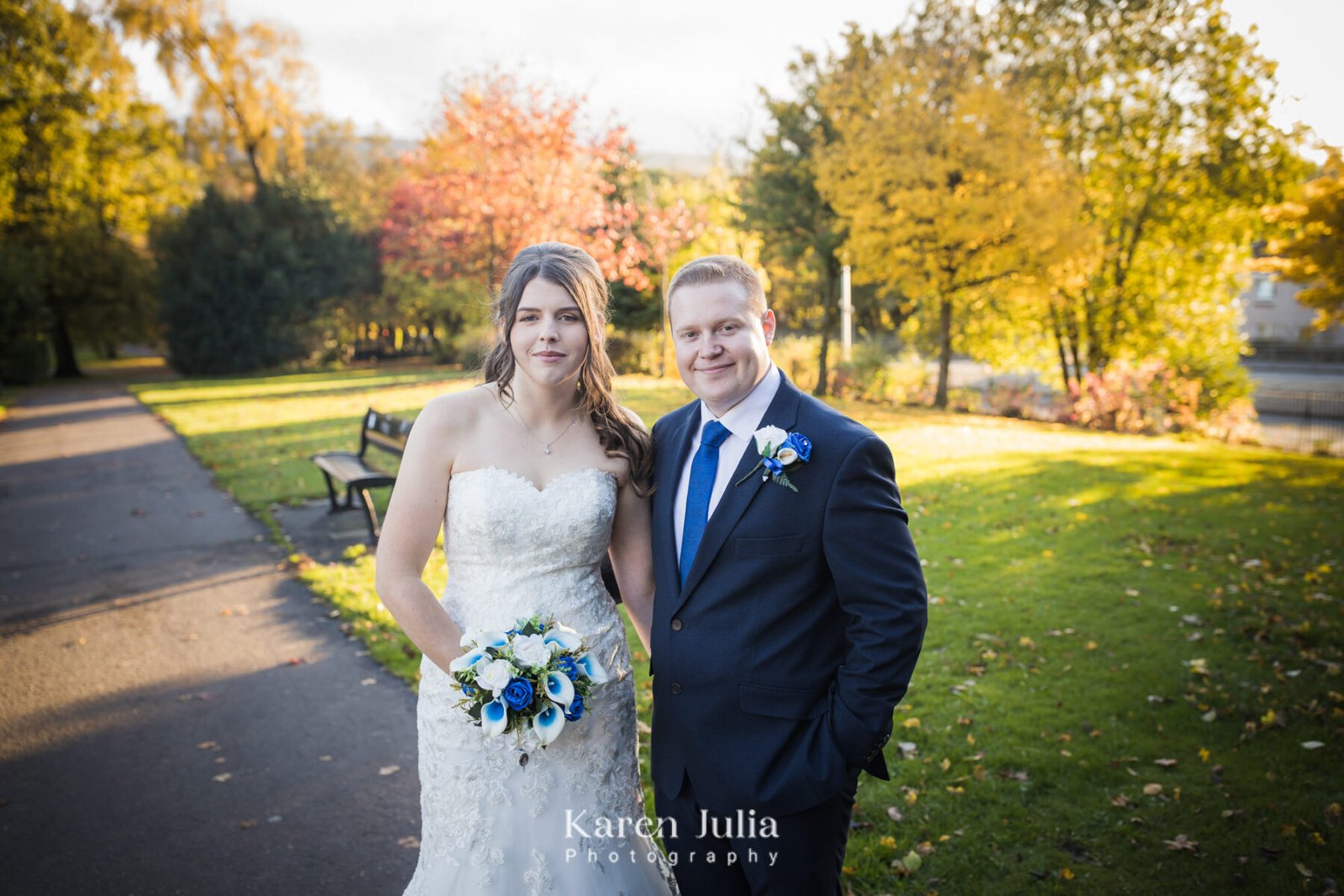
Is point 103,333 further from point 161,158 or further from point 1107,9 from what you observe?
point 1107,9

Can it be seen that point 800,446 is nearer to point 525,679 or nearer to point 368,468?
point 525,679

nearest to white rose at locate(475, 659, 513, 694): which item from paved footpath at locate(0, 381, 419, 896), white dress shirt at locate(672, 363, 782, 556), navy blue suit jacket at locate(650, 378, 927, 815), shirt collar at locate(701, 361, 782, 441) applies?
navy blue suit jacket at locate(650, 378, 927, 815)

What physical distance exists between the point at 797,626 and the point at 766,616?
110 mm

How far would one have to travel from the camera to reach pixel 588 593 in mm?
3199

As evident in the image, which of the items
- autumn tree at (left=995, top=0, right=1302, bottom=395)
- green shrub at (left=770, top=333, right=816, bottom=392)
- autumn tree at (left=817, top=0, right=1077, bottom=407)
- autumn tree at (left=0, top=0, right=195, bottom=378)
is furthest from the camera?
autumn tree at (left=0, top=0, right=195, bottom=378)

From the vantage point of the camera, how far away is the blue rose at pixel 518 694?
2.42 meters

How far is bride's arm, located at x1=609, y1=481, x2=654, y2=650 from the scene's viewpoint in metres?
3.29

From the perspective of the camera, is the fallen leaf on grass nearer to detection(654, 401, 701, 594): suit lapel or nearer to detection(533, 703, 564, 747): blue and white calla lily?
detection(654, 401, 701, 594): suit lapel

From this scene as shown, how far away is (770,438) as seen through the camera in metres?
2.55

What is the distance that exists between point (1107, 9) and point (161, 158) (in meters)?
42.0

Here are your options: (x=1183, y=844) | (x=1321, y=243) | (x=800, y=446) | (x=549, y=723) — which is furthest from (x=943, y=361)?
(x=549, y=723)

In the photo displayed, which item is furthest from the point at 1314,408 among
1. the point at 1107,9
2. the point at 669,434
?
the point at 669,434

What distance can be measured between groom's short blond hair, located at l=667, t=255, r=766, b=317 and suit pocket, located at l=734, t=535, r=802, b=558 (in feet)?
2.58

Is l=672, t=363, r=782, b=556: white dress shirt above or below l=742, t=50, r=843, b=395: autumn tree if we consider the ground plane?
below
